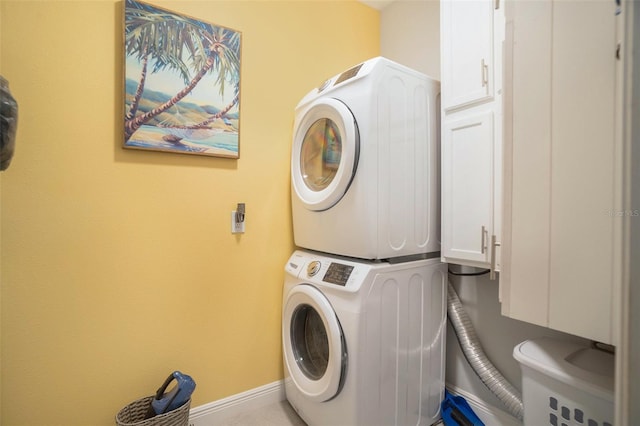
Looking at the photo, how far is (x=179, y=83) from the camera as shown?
1.49 m

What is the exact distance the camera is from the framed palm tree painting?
1390mm

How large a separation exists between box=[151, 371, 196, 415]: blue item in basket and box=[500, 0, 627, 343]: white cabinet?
142cm

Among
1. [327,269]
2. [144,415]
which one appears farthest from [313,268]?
[144,415]

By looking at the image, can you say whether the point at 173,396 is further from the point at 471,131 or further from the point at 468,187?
the point at 471,131

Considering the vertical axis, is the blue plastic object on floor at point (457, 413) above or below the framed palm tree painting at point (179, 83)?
below

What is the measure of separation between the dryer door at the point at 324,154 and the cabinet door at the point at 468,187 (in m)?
0.48

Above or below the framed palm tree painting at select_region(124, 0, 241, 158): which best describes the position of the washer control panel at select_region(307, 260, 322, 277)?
below

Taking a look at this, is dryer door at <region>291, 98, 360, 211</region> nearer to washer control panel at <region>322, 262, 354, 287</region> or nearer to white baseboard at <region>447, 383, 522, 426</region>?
washer control panel at <region>322, 262, 354, 287</region>

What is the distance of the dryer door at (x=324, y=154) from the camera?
135 cm

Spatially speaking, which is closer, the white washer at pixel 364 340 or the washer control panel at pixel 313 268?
the white washer at pixel 364 340

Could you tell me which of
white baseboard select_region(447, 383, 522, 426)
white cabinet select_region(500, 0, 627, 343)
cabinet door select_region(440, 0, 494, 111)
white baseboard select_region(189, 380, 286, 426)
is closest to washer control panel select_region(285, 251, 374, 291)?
white cabinet select_region(500, 0, 627, 343)

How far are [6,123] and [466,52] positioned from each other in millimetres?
1723

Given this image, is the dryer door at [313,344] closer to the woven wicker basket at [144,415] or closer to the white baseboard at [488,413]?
the woven wicker basket at [144,415]

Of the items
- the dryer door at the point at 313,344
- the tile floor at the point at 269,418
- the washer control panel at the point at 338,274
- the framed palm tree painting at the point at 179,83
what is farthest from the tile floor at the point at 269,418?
the framed palm tree painting at the point at 179,83
